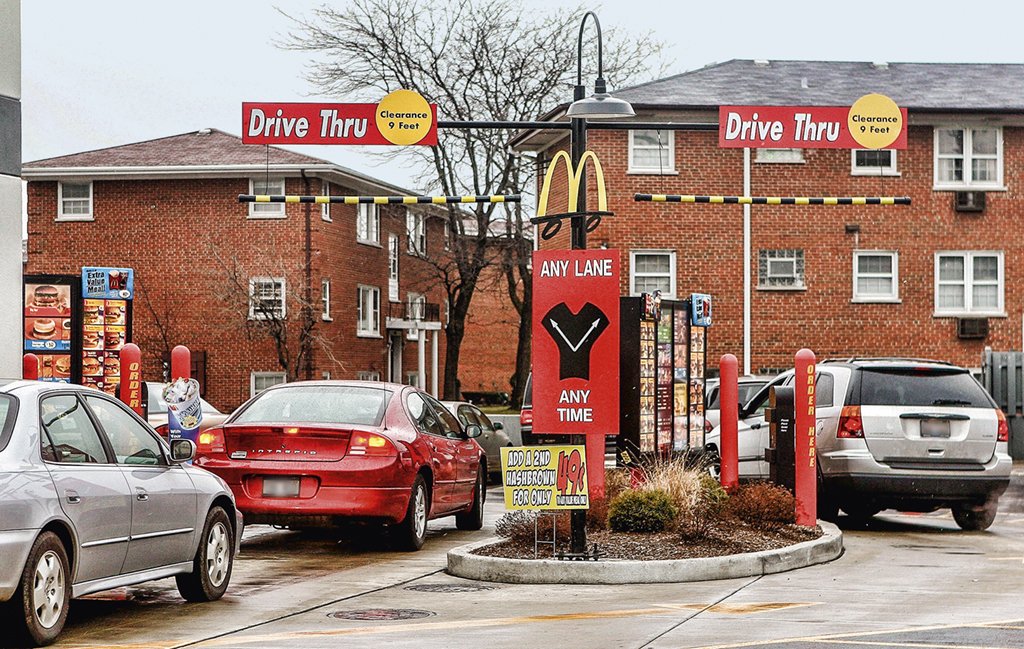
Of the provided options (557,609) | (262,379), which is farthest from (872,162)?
(557,609)

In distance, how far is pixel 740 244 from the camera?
37531 mm

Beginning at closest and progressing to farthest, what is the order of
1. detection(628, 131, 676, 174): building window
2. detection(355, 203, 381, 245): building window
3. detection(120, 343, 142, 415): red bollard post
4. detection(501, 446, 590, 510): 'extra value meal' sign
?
1. detection(501, 446, 590, 510): 'extra value meal' sign
2. detection(120, 343, 142, 415): red bollard post
3. detection(628, 131, 676, 174): building window
4. detection(355, 203, 381, 245): building window

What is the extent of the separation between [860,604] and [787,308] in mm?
27680

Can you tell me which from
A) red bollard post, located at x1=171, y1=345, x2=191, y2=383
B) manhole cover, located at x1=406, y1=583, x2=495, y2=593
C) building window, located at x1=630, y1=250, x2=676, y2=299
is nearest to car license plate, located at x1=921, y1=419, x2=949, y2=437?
manhole cover, located at x1=406, y1=583, x2=495, y2=593

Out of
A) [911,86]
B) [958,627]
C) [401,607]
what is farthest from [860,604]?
[911,86]

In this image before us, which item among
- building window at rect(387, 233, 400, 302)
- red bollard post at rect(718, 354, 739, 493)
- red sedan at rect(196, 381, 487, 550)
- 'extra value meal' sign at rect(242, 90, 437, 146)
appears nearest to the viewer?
red sedan at rect(196, 381, 487, 550)

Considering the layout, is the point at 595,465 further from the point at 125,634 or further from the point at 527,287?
the point at 527,287

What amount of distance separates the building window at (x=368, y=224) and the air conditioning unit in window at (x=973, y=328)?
20004 millimetres

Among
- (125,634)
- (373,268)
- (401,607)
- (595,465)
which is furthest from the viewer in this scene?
(373,268)

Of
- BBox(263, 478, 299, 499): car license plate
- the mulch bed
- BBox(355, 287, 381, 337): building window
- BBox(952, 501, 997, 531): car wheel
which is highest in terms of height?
BBox(355, 287, 381, 337): building window

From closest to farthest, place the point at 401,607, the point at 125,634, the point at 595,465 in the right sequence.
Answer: the point at 125,634, the point at 401,607, the point at 595,465

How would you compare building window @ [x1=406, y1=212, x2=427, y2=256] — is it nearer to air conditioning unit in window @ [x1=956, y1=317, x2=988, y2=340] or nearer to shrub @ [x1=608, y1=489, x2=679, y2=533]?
air conditioning unit in window @ [x1=956, y1=317, x2=988, y2=340]

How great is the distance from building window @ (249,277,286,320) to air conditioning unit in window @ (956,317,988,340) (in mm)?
18561

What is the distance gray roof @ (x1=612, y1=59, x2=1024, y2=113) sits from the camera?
36.6 meters
